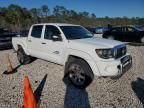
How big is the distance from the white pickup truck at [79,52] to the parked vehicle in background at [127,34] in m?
10.9

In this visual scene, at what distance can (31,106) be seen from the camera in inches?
143

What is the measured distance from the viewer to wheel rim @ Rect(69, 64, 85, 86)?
5.50 metres

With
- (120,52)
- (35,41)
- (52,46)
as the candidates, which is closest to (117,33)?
(35,41)

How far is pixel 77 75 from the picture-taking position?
5602mm

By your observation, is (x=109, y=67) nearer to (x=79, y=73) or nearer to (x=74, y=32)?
(x=79, y=73)

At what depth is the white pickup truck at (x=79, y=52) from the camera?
5152mm

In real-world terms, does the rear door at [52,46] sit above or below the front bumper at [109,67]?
above

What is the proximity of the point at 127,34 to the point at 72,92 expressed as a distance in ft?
43.0

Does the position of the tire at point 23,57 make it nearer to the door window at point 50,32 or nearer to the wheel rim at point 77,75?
the door window at point 50,32

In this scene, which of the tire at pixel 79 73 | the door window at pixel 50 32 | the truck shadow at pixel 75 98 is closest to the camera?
the truck shadow at pixel 75 98

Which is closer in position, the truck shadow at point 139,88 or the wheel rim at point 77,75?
the truck shadow at point 139,88

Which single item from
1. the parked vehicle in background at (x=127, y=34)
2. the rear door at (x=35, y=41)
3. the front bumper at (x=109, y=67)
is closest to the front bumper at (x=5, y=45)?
the rear door at (x=35, y=41)

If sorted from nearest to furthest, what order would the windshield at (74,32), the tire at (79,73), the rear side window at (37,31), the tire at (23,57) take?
1. the tire at (79,73)
2. the windshield at (74,32)
3. the rear side window at (37,31)
4. the tire at (23,57)

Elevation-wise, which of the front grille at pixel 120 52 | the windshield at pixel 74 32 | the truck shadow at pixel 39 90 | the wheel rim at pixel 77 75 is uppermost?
the windshield at pixel 74 32
